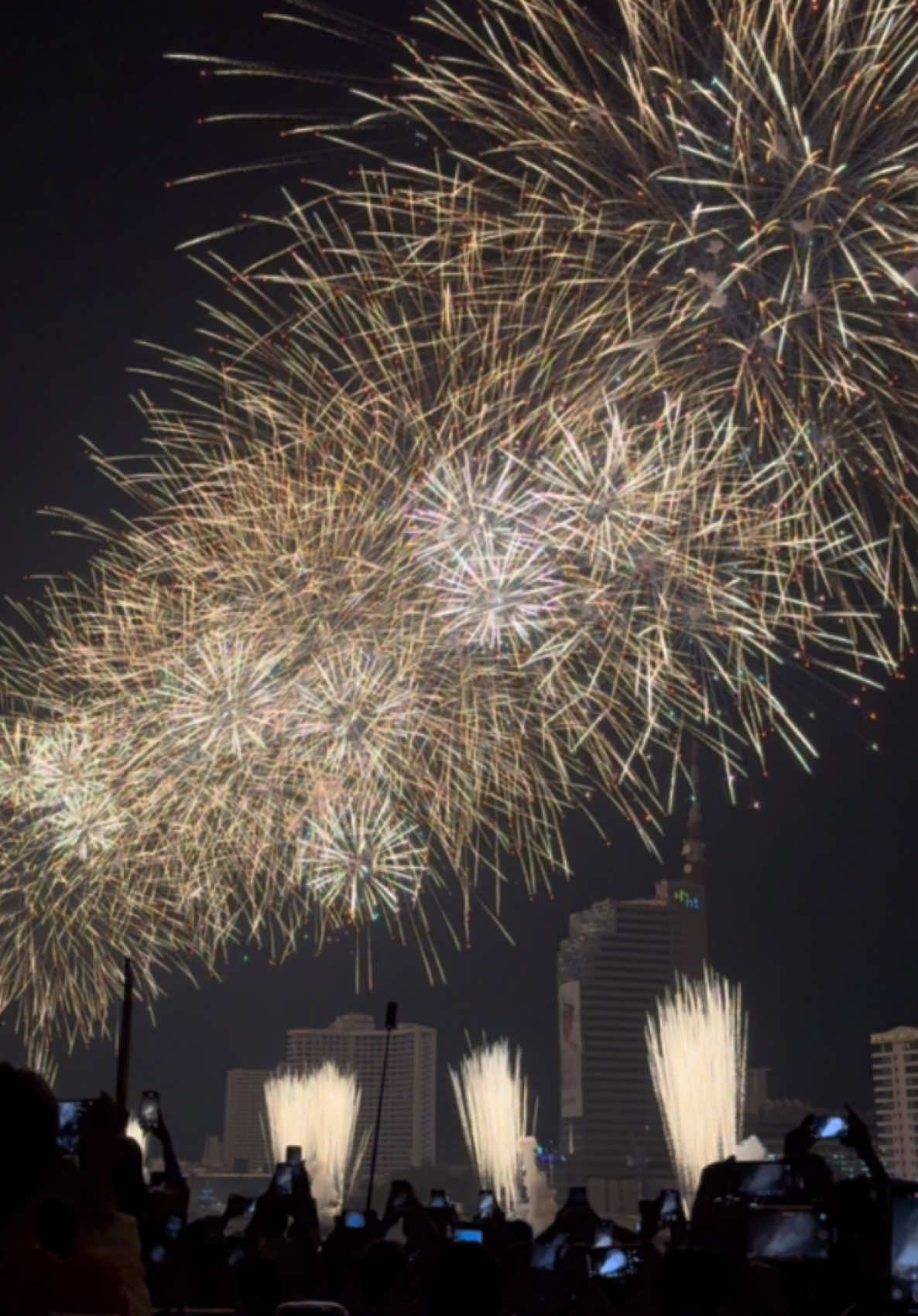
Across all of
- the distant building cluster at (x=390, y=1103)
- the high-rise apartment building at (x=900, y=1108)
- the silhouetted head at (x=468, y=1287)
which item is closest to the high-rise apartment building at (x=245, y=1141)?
the distant building cluster at (x=390, y=1103)

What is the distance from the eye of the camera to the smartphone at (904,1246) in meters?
7.91

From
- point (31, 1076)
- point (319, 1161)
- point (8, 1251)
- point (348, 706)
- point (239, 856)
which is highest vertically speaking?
point (348, 706)

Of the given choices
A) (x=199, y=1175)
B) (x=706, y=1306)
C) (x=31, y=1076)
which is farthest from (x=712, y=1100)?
(x=199, y=1175)

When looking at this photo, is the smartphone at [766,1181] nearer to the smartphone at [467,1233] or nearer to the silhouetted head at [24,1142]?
the smartphone at [467,1233]

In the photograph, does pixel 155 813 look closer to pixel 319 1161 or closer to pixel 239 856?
pixel 239 856

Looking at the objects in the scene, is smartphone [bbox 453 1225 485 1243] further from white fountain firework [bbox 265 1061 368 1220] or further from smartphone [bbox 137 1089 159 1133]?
white fountain firework [bbox 265 1061 368 1220]

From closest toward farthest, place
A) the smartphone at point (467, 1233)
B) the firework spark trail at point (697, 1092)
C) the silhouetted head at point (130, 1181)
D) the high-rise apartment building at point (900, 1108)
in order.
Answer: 1. the silhouetted head at point (130, 1181)
2. the smartphone at point (467, 1233)
3. the firework spark trail at point (697, 1092)
4. the high-rise apartment building at point (900, 1108)

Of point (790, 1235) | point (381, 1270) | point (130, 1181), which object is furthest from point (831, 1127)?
point (130, 1181)

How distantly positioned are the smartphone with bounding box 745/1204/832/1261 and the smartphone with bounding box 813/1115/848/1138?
21.2 inches

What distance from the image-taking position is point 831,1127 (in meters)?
10.8

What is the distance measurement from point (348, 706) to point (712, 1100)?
1362 inches

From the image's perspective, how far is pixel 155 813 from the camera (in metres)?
25.9

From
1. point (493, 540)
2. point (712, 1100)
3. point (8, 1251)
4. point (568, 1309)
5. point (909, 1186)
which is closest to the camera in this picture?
point (8, 1251)

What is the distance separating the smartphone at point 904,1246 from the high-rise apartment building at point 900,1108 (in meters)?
152
